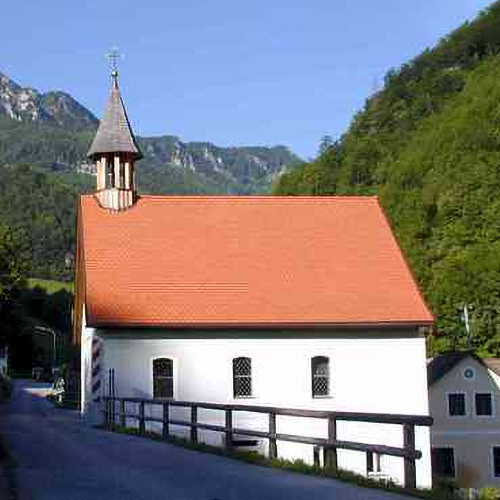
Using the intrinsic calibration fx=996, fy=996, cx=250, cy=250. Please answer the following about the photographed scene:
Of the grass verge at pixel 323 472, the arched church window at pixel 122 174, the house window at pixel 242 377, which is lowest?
the grass verge at pixel 323 472

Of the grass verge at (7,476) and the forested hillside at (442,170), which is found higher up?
the forested hillside at (442,170)

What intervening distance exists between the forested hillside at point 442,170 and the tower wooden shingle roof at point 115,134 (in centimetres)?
3403

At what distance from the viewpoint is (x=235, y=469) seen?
14250 millimetres

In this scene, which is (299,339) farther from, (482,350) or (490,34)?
(490,34)

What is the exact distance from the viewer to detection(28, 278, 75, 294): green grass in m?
143

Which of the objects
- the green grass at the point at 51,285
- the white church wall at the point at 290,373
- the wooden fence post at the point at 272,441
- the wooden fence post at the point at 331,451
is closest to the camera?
the wooden fence post at the point at 331,451

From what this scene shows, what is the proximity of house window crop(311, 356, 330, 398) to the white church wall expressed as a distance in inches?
7.2

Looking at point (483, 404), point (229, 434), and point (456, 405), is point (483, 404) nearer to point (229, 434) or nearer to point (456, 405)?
point (456, 405)

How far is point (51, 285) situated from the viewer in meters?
148

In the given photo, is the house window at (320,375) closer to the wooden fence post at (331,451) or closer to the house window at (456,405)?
the wooden fence post at (331,451)

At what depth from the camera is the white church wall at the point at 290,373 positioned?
98.9 ft

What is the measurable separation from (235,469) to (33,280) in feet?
460

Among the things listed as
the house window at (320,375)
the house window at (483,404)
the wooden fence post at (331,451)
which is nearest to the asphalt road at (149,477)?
the wooden fence post at (331,451)

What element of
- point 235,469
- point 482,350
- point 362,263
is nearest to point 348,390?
point 362,263
